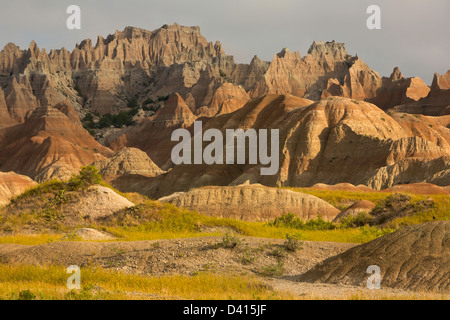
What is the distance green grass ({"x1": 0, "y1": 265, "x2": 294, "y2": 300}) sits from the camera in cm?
1264

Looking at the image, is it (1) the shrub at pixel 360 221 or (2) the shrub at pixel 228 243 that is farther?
(1) the shrub at pixel 360 221

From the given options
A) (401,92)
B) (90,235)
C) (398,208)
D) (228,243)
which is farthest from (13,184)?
(401,92)

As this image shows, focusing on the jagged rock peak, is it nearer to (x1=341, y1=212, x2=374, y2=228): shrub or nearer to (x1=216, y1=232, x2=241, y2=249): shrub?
(x1=341, y1=212, x2=374, y2=228): shrub

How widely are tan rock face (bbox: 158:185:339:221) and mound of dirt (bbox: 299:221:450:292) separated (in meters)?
31.7

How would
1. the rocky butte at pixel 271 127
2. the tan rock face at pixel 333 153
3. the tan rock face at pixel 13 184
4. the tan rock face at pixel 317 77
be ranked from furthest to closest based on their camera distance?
the tan rock face at pixel 317 77
the rocky butte at pixel 271 127
the tan rock face at pixel 13 184
the tan rock face at pixel 333 153

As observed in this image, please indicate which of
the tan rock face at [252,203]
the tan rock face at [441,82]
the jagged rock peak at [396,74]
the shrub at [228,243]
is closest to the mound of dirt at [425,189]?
the tan rock face at [252,203]

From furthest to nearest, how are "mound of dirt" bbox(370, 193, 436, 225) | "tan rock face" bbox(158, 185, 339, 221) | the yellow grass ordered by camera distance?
"tan rock face" bbox(158, 185, 339, 221) < "mound of dirt" bbox(370, 193, 436, 225) < the yellow grass

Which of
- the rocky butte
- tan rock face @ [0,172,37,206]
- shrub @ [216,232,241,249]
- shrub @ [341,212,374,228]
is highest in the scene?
the rocky butte

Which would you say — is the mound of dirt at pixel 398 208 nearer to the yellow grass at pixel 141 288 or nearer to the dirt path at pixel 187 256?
the dirt path at pixel 187 256

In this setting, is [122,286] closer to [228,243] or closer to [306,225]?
[228,243]

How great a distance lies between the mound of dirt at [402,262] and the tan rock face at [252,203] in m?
31.7

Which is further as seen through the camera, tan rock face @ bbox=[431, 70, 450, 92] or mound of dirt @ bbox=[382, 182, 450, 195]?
tan rock face @ bbox=[431, 70, 450, 92]

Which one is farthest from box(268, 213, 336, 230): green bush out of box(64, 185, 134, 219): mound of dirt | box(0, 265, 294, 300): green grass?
box(0, 265, 294, 300): green grass

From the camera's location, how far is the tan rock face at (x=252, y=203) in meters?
48.8
